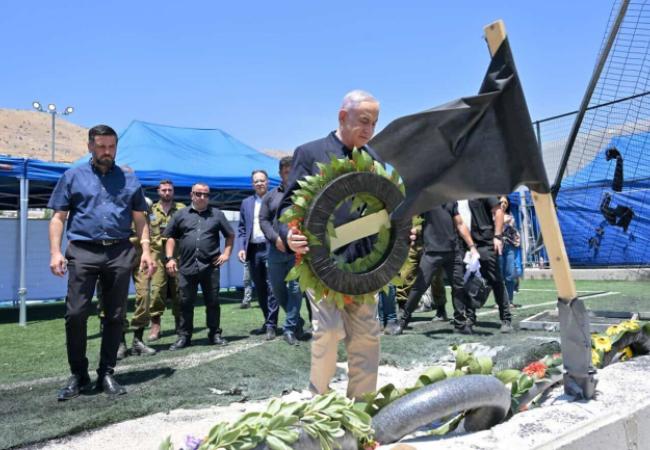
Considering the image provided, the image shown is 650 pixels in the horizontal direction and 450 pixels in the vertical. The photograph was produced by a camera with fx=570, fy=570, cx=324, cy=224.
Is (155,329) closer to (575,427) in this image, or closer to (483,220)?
(483,220)

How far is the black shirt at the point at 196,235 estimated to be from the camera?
6699mm

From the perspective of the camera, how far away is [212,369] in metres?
5.17

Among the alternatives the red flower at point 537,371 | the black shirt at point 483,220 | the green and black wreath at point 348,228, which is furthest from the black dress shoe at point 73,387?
the black shirt at point 483,220

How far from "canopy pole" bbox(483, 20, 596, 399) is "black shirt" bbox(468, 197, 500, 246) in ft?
14.6

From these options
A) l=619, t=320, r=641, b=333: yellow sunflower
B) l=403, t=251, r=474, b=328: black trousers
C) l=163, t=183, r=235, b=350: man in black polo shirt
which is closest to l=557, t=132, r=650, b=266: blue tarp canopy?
l=403, t=251, r=474, b=328: black trousers

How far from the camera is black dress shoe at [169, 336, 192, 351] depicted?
21.5 ft

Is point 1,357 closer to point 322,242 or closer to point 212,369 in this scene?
point 212,369

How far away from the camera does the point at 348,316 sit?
3158 millimetres

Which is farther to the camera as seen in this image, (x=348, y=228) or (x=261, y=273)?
(x=261, y=273)

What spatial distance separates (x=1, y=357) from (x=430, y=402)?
5977 millimetres

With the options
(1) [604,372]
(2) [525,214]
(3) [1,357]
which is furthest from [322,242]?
(2) [525,214]

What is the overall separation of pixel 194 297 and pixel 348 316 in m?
3.92

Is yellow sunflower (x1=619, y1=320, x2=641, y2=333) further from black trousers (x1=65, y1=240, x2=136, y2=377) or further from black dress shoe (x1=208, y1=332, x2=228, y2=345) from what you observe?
black dress shoe (x1=208, y1=332, x2=228, y2=345)

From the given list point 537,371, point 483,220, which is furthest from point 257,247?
point 537,371
